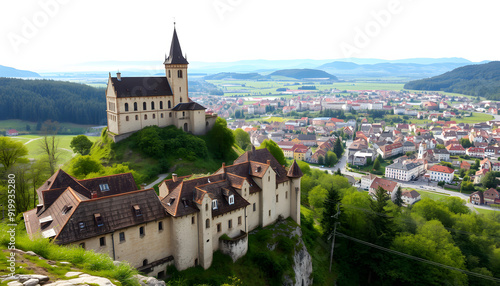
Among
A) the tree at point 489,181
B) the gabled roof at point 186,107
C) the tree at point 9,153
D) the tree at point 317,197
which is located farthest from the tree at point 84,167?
the tree at point 489,181

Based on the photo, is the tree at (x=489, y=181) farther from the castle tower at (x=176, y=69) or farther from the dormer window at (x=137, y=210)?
the dormer window at (x=137, y=210)

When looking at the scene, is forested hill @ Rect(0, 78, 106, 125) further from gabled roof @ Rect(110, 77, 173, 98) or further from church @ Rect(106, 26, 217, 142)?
gabled roof @ Rect(110, 77, 173, 98)

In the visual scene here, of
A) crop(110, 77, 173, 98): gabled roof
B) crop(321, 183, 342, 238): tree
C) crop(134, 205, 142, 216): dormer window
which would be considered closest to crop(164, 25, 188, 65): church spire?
crop(110, 77, 173, 98): gabled roof

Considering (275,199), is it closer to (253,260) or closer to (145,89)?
(253,260)

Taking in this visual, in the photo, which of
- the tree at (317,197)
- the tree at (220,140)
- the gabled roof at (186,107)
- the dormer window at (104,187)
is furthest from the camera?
the tree at (220,140)

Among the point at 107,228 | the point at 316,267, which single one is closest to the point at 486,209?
the point at 316,267

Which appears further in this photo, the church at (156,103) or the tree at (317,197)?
the church at (156,103)

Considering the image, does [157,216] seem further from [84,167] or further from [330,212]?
[330,212]
